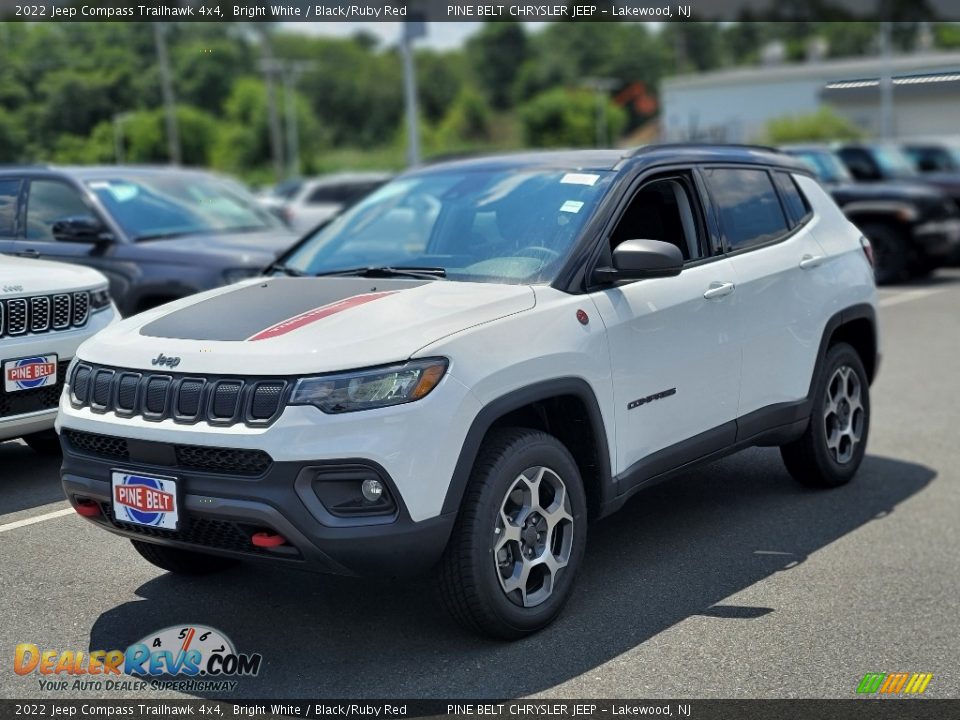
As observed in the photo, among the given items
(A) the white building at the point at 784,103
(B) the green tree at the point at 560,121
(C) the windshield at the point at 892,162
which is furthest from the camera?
(B) the green tree at the point at 560,121

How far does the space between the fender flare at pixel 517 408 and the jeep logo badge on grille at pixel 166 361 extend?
104 centimetres

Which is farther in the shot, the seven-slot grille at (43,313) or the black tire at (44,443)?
the black tire at (44,443)

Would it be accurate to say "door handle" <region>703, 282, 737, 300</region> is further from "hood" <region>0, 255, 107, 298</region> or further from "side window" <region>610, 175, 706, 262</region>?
"hood" <region>0, 255, 107, 298</region>

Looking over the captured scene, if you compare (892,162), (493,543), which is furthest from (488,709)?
(892,162)

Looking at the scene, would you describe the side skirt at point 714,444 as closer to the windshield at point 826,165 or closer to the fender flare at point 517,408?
the fender flare at point 517,408

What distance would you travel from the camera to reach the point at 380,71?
116 m

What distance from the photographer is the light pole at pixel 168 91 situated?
42.9 ft

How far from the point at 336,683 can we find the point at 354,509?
2.02 feet

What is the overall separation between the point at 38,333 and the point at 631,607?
11.4ft

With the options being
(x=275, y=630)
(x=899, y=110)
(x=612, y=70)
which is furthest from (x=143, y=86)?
(x=612, y=70)

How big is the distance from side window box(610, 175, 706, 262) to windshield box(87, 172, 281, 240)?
15.7 ft

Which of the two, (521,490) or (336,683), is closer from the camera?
(336,683)

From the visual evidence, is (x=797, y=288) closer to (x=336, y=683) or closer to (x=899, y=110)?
(x=336, y=683)

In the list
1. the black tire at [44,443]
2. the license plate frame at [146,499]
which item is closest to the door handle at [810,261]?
the license plate frame at [146,499]
